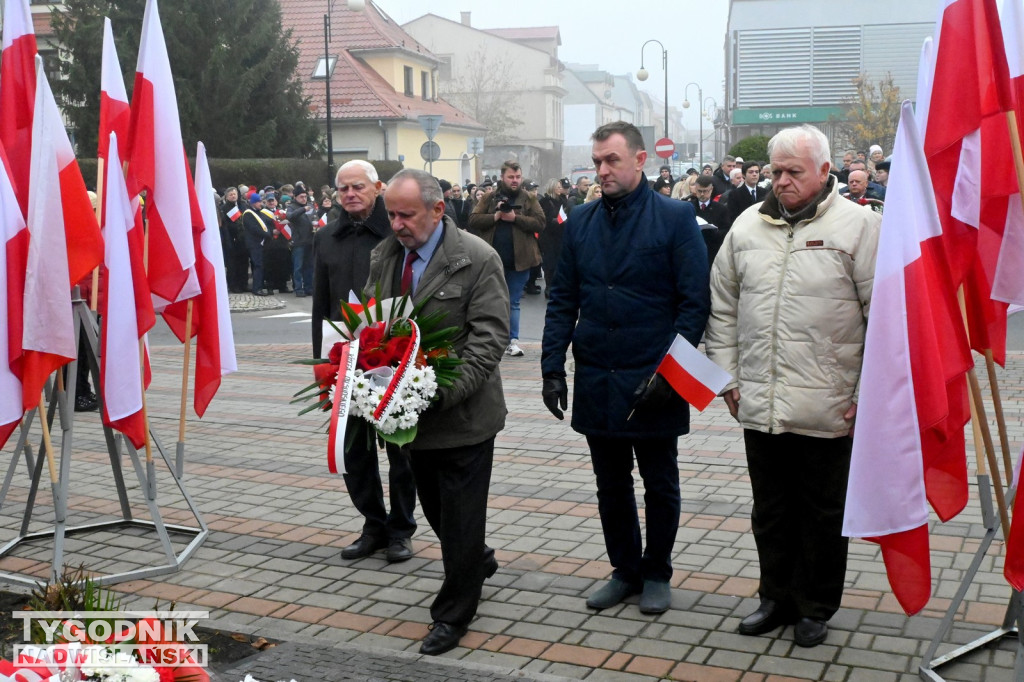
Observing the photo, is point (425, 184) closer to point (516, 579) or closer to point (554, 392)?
point (554, 392)

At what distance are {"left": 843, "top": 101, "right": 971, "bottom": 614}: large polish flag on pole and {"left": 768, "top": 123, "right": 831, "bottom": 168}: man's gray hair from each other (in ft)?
1.47

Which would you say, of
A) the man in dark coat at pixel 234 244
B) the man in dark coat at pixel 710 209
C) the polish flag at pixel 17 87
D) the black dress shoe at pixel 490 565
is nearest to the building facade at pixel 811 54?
the man in dark coat at pixel 234 244

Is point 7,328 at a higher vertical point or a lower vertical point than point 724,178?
lower

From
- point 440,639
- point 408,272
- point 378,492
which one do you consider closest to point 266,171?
point 378,492

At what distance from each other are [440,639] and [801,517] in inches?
61.1

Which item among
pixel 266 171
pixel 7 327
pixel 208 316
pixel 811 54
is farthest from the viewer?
pixel 811 54

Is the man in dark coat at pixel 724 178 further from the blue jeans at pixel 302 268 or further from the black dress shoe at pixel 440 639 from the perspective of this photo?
the black dress shoe at pixel 440 639

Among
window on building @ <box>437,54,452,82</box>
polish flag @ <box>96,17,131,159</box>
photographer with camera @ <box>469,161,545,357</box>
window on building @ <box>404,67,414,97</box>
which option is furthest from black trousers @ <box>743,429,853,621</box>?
window on building @ <box>437,54,452,82</box>

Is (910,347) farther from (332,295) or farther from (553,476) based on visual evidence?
(553,476)

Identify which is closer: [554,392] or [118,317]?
[554,392]

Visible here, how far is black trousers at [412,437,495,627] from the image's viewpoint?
16.1ft

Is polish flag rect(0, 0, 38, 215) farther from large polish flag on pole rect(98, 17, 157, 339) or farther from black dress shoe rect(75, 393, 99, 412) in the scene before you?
black dress shoe rect(75, 393, 99, 412)

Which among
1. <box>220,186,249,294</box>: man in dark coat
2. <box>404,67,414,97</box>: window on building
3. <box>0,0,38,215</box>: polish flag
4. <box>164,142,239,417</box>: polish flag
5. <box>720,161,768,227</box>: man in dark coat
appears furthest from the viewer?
<box>404,67,414,97</box>: window on building

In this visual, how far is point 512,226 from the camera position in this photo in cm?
1310
